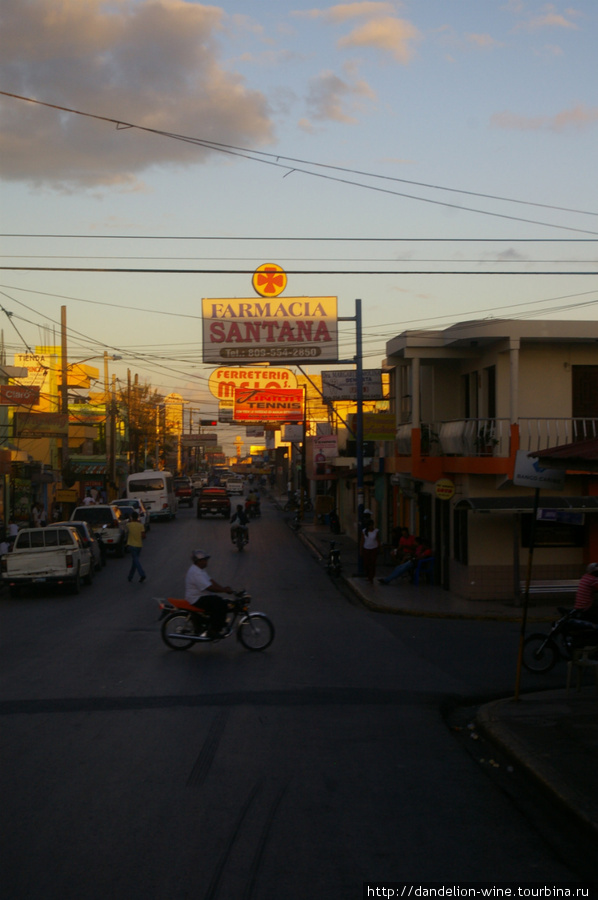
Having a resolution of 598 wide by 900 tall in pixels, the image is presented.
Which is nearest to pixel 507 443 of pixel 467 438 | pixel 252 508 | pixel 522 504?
pixel 467 438

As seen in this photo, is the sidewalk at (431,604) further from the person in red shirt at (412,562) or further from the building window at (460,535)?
the building window at (460,535)

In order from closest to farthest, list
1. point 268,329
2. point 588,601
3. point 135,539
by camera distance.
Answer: point 588,601 → point 135,539 → point 268,329

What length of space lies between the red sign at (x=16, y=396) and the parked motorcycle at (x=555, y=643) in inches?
893

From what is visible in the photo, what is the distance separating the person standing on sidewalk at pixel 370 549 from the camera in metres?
23.9

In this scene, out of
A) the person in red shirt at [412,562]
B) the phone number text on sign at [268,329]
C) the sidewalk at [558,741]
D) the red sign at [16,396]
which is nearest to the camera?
the sidewalk at [558,741]

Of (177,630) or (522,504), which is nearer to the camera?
(177,630)

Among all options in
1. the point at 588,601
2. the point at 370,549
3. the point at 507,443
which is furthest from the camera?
the point at 370,549

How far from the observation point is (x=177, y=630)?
561 inches

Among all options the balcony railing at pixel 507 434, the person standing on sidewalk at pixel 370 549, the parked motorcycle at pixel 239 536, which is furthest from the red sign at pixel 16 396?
the balcony railing at pixel 507 434

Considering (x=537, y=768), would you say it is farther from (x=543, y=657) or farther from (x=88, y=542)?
(x=88, y=542)

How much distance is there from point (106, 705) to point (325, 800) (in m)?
4.13

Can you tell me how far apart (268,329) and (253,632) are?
18417 mm

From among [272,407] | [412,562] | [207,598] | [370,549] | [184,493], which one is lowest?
[184,493]

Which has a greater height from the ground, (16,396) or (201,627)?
(16,396)
